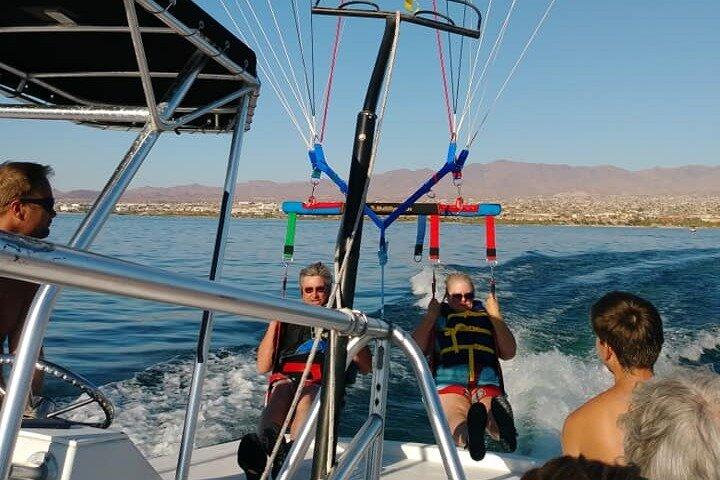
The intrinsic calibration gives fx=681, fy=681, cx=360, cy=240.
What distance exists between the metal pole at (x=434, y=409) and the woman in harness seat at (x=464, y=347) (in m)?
2.68

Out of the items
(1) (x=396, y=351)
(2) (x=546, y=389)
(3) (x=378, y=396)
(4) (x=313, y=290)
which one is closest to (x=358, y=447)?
(3) (x=378, y=396)

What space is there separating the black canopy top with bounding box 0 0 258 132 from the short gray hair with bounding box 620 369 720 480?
144cm

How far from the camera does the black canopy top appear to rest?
6.34 ft

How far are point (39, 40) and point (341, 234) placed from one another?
1296 mm

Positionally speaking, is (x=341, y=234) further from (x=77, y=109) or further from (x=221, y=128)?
(x=221, y=128)

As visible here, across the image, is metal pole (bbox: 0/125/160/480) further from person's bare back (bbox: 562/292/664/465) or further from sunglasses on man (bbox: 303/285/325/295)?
sunglasses on man (bbox: 303/285/325/295)

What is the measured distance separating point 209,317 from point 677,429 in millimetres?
1387

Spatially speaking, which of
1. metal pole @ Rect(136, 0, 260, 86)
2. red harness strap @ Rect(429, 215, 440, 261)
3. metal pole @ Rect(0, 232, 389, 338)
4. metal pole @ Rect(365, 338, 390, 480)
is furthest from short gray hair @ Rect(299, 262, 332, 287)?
metal pole @ Rect(0, 232, 389, 338)

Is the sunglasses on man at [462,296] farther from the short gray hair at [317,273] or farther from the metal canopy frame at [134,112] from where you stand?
the metal canopy frame at [134,112]

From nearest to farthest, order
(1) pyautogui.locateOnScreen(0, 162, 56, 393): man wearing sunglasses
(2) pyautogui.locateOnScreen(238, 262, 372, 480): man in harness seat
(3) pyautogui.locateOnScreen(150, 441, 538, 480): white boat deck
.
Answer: (1) pyautogui.locateOnScreen(0, 162, 56, 393): man wearing sunglasses, (3) pyautogui.locateOnScreen(150, 441, 538, 480): white boat deck, (2) pyautogui.locateOnScreen(238, 262, 372, 480): man in harness seat

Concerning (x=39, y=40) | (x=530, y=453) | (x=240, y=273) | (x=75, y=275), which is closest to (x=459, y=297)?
(x=530, y=453)

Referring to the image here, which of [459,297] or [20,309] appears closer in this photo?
[20,309]

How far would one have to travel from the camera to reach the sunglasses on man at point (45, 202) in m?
1.87

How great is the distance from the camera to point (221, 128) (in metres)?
2.90
